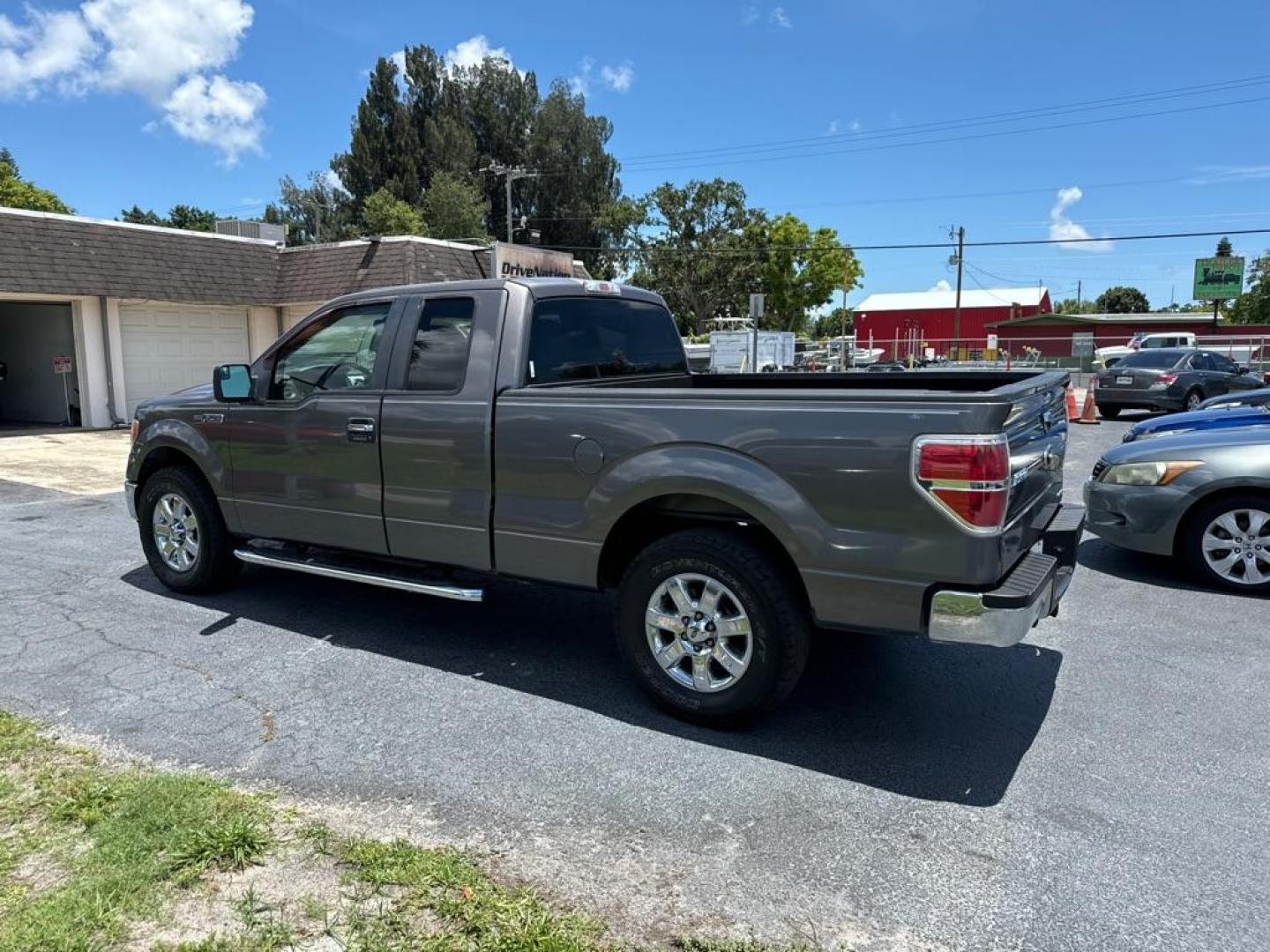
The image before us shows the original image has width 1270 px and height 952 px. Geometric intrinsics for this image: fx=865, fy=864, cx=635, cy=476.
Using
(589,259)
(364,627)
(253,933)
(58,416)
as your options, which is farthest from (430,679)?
(589,259)

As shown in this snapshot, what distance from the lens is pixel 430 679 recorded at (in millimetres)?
4434

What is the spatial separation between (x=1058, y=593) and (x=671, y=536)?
1773 millimetres

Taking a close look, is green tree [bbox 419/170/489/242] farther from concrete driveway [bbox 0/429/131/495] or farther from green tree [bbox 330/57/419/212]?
concrete driveway [bbox 0/429/131/495]

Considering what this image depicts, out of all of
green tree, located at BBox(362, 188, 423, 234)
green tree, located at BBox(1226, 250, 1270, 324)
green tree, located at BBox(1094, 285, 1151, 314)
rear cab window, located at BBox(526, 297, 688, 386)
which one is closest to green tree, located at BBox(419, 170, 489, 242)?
green tree, located at BBox(362, 188, 423, 234)

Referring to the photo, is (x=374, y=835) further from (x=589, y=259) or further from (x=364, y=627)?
A: (x=589, y=259)

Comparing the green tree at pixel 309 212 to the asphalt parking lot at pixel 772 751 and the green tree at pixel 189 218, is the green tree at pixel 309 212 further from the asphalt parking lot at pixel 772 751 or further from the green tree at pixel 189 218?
the asphalt parking lot at pixel 772 751

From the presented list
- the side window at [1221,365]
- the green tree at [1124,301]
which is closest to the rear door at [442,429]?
the side window at [1221,365]

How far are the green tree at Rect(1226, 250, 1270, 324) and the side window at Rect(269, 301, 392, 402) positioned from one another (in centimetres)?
7911

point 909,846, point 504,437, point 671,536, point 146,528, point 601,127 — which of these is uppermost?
point 601,127

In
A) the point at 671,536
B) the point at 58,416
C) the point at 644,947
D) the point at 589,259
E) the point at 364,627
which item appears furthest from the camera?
the point at 589,259

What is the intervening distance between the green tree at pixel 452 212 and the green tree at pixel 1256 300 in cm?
6063

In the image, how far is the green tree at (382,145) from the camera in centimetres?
4819

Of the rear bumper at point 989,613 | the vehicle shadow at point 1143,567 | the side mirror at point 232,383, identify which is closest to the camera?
the rear bumper at point 989,613

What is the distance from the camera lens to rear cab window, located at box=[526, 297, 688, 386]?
4.52 meters
